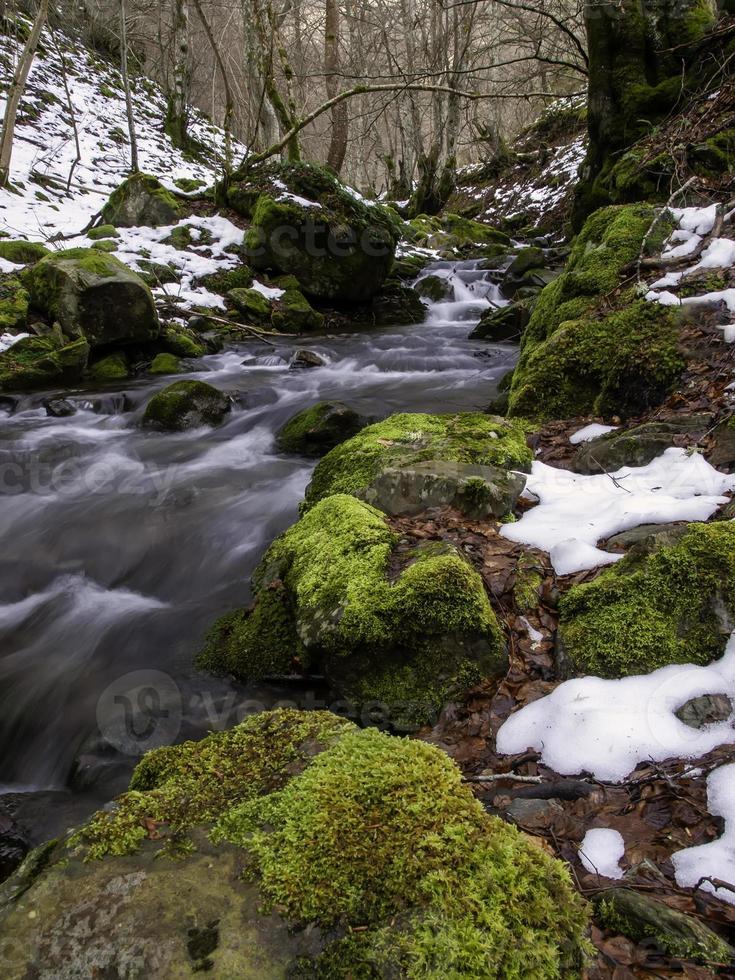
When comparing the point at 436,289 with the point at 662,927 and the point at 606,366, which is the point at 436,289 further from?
the point at 662,927

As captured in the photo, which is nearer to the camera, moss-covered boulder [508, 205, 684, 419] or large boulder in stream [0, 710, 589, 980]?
large boulder in stream [0, 710, 589, 980]

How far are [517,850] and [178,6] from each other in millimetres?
22933

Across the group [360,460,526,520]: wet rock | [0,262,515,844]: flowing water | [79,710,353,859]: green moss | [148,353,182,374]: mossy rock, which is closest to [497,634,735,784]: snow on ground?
[79,710,353,859]: green moss

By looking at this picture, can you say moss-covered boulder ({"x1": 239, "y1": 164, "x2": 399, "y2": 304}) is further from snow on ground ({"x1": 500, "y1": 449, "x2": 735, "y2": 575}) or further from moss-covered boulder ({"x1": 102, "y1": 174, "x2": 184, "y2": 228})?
snow on ground ({"x1": 500, "y1": 449, "x2": 735, "y2": 575})

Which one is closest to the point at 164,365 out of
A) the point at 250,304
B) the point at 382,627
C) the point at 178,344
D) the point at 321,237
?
the point at 178,344

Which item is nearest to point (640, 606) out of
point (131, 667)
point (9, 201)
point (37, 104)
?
point (131, 667)

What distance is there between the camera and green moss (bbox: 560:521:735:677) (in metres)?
2.30

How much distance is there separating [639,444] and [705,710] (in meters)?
2.17

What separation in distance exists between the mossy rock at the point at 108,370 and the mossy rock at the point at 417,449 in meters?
5.75

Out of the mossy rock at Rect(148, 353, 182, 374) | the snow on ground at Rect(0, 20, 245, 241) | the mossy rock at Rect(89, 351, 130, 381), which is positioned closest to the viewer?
the mossy rock at Rect(89, 351, 130, 381)

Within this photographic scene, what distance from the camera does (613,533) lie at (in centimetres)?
307

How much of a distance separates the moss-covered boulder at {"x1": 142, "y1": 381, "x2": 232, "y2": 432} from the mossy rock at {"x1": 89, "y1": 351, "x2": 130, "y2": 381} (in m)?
1.75

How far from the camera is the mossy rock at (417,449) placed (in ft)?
13.0

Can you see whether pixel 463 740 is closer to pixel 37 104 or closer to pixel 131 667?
pixel 131 667
